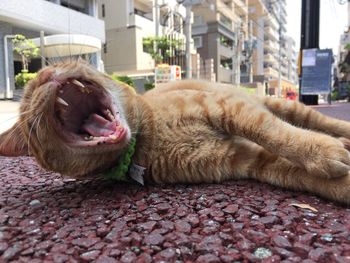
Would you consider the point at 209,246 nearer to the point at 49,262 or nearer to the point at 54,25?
the point at 49,262

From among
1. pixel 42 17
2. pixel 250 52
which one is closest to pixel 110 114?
pixel 42 17

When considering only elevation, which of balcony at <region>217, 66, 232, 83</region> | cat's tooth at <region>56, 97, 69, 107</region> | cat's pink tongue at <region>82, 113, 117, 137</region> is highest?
balcony at <region>217, 66, 232, 83</region>

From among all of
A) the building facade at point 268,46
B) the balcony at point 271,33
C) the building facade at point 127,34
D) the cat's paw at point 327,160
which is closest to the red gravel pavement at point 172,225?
the cat's paw at point 327,160

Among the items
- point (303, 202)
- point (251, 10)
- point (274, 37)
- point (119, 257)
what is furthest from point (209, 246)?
point (274, 37)

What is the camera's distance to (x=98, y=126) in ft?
6.53

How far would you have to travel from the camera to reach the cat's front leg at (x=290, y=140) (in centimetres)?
162

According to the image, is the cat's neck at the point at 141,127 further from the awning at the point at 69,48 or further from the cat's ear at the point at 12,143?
the awning at the point at 69,48

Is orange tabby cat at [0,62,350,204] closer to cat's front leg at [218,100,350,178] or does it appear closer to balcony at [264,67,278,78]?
cat's front leg at [218,100,350,178]

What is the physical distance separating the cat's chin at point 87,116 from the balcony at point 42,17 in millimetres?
11522

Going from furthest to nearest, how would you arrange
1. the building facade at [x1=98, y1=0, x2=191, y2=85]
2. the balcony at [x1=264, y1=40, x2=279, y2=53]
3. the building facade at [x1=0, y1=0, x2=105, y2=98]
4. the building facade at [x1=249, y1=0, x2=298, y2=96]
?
the balcony at [x1=264, y1=40, x2=279, y2=53] < the building facade at [x1=249, y1=0, x2=298, y2=96] < the building facade at [x1=98, y1=0, x2=191, y2=85] < the building facade at [x1=0, y1=0, x2=105, y2=98]

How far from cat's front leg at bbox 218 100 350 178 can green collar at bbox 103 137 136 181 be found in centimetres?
53

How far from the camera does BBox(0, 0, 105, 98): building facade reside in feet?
43.3

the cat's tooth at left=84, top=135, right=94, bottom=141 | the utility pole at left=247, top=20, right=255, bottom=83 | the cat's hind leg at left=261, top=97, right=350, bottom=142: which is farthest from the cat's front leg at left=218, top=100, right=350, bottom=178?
the utility pole at left=247, top=20, right=255, bottom=83

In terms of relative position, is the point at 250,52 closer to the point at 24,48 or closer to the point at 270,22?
the point at 270,22
